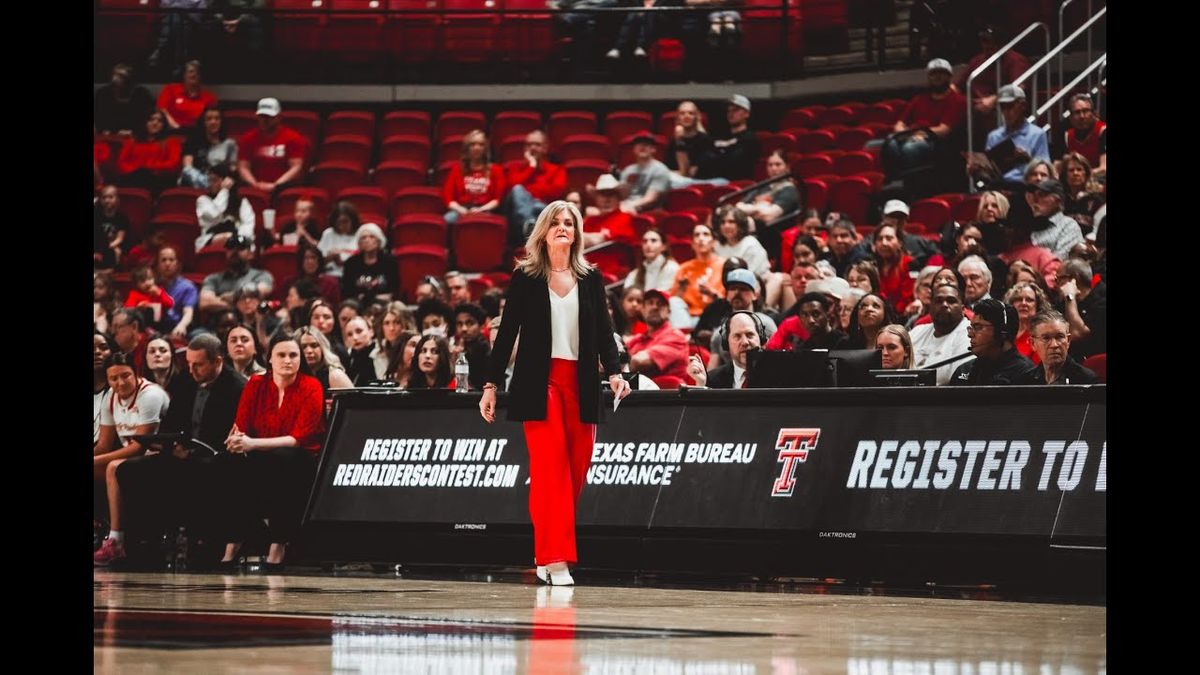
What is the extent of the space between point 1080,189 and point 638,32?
9.03m

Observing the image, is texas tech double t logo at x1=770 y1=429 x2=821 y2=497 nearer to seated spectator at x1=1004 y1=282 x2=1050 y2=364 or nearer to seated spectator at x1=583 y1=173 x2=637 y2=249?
seated spectator at x1=1004 y1=282 x2=1050 y2=364

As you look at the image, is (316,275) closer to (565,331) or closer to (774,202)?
(774,202)

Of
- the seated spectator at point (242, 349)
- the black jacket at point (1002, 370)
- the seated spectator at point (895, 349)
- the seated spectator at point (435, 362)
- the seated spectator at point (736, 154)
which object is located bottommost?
the black jacket at point (1002, 370)

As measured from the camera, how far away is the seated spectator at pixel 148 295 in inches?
679

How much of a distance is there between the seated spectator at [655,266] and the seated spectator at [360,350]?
242 cm

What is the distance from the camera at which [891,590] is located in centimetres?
855

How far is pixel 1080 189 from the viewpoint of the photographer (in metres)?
14.0

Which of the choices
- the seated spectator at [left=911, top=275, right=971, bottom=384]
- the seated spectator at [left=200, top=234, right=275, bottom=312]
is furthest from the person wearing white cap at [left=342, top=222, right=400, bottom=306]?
the seated spectator at [left=911, top=275, right=971, bottom=384]

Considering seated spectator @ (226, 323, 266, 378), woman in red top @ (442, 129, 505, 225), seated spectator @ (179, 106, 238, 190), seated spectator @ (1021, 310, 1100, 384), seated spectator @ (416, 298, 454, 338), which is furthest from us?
seated spectator @ (179, 106, 238, 190)

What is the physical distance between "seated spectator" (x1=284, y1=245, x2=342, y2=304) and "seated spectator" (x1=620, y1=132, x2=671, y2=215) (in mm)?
3018

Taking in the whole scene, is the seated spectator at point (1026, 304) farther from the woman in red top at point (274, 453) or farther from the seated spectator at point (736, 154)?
the seated spectator at point (736, 154)

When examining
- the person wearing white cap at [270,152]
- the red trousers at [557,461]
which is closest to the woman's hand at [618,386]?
the red trousers at [557,461]

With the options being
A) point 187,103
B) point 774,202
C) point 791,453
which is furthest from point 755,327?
point 187,103

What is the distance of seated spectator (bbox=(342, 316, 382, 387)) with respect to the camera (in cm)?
1341
